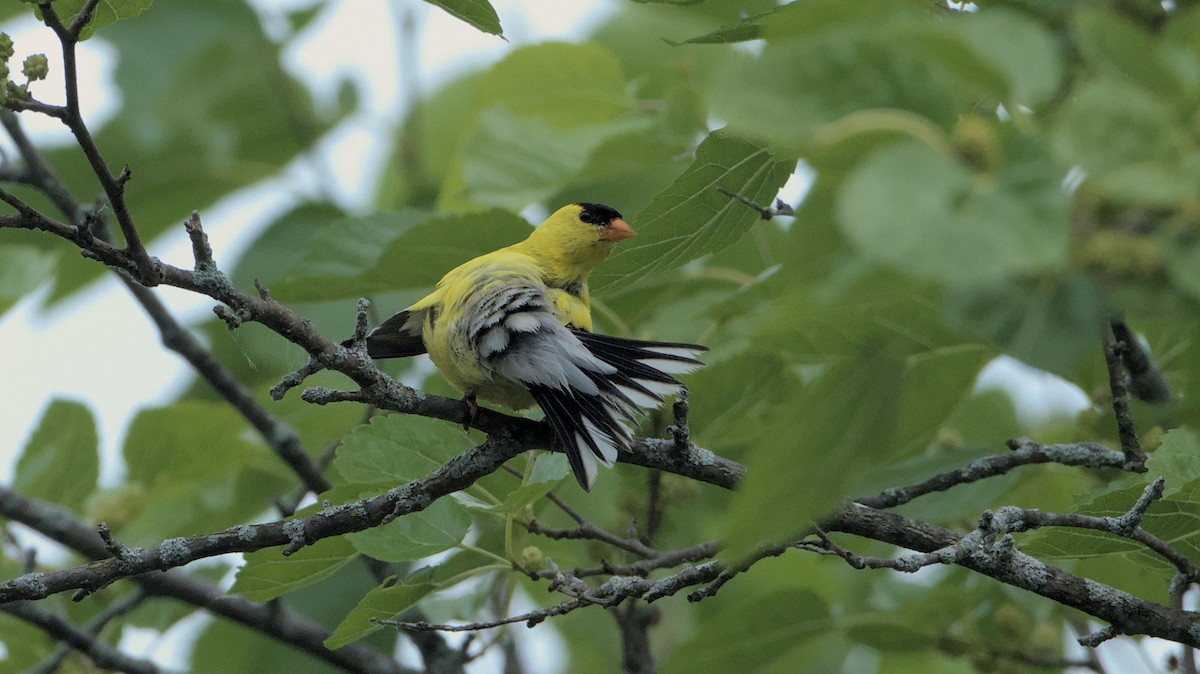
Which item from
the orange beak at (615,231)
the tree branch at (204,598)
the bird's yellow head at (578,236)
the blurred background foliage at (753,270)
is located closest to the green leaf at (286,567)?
the blurred background foliage at (753,270)

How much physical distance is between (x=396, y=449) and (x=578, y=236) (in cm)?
159

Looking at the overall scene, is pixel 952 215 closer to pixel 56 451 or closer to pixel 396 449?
pixel 396 449

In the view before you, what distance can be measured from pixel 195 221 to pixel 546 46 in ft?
6.38

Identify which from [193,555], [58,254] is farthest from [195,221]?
[58,254]

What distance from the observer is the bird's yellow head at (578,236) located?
3.69m

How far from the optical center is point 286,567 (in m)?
2.31

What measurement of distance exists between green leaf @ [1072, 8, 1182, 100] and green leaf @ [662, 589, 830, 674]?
185 cm

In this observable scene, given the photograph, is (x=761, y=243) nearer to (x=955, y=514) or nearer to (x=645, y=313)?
(x=645, y=313)

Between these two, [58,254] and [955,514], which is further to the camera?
[58,254]

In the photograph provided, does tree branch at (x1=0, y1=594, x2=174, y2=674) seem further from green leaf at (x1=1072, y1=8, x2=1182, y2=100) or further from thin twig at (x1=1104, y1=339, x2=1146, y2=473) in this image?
green leaf at (x1=1072, y1=8, x2=1182, y2=100)

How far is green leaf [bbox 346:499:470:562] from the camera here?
7.56ft

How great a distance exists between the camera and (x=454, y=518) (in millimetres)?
2379

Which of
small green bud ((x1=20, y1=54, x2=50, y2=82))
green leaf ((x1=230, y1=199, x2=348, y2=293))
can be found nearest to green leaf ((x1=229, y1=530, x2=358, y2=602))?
small green bud ((x1=20, y1=54, x2=50, y2=82))

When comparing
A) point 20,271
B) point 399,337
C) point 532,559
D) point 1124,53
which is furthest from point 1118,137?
point 20,271
